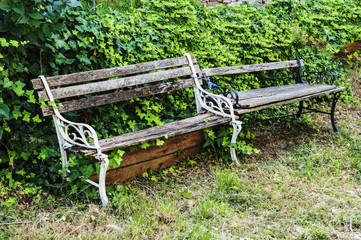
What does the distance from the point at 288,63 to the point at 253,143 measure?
1459mm

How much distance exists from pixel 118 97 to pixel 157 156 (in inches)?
29.4

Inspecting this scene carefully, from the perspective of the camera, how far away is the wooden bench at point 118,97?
2.84 m

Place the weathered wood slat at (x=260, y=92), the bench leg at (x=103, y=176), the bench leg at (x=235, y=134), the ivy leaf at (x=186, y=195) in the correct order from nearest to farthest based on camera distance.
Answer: the bench leg at (x=103, y=176) < the ivy leaf at (x=186, y=195) < the bench leg at (x=235, y=134) < the weathered wood slat at (x=260, y=92)

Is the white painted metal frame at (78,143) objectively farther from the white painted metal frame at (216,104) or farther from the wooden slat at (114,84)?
the white painted metal frame at (216,104)

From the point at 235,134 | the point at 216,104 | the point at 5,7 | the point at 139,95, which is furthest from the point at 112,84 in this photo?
the point at 235,134

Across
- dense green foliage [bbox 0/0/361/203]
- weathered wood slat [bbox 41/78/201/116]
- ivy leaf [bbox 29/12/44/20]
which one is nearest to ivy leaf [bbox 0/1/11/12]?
dense green foliage [bbox 0/0/361/203]

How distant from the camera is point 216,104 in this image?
3896 mm

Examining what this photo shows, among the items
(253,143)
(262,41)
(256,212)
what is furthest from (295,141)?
(256,212)

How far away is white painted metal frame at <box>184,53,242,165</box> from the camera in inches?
142

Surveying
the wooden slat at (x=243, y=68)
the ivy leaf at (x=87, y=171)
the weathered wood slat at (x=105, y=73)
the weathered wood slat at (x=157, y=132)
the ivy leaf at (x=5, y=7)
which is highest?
the ivy leaf at (x=5, y=7)

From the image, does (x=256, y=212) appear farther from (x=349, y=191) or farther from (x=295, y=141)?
(x=295, y=141)

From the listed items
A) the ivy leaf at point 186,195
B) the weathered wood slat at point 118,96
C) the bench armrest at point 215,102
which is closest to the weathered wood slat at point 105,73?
the weathered wood slat at point 118,96

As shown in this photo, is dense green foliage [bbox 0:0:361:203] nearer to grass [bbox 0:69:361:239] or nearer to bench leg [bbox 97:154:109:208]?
bench leg [bbox 97:154:109:208]

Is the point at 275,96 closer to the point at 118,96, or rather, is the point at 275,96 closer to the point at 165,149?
the point at 165,149
